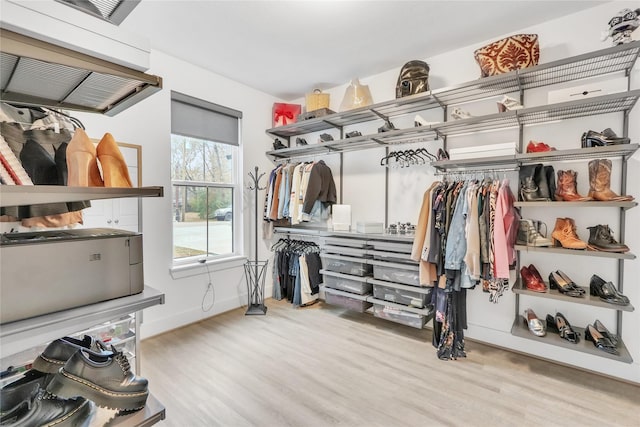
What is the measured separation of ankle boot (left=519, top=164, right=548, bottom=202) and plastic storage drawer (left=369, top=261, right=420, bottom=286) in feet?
3.41

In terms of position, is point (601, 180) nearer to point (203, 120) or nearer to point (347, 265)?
point (347, 265)

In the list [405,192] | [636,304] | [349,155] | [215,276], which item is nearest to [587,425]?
[636,304]

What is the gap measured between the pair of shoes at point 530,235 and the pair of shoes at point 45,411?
2.63 meters

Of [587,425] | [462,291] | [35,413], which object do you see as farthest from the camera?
[462,291]

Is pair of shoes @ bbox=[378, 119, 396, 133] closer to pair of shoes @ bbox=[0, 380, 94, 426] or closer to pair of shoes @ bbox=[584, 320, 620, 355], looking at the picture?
pair of shoes @ bbox=[584, 320, 620, 355]

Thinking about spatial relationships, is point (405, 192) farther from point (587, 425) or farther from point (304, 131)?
point (587, 425)

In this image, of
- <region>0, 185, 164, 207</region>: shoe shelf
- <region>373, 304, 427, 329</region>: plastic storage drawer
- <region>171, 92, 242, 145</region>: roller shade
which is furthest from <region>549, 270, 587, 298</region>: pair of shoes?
<region>171, 92, 242, 145</region>: roller shade

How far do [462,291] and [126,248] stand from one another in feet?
8.41

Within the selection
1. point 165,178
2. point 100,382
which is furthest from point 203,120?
point 100,382

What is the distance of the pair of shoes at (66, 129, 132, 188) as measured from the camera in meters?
0.81

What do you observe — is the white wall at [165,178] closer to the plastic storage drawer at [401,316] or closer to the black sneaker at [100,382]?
the plastic storage drawer at [401,316]

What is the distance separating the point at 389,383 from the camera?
2.12 metres

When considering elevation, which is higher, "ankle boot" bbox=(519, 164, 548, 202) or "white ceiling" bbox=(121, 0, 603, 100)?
"white ceiling" bbox=(121, 0, 603, 100)

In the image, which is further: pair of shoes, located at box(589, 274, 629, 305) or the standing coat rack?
the standing coat rack
